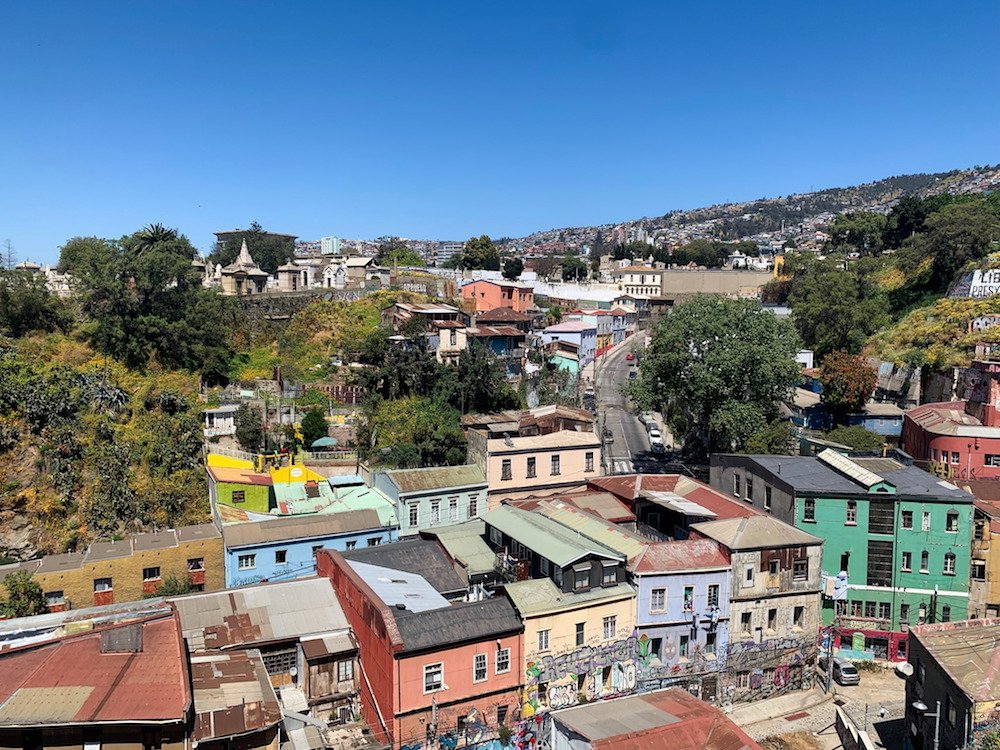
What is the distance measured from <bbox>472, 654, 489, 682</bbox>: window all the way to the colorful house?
30.2 ft

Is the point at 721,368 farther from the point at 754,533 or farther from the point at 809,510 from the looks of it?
the point at 754,533

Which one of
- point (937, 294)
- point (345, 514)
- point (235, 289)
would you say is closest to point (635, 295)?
point (937, 294)

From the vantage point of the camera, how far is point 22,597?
2264 centimetres

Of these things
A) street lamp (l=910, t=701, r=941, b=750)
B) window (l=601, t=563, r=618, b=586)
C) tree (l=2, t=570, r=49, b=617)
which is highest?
window (l=601, t=563, r=618, b=586)

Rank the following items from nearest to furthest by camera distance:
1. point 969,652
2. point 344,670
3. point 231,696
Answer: point 231,696
point 969,652
point 344,670

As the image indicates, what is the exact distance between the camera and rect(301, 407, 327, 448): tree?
3441 cm

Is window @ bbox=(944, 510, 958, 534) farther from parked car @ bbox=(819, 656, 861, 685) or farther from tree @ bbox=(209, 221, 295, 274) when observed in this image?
tree @ bbox=(209, 221, 295, 274)

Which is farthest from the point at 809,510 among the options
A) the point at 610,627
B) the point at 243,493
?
the point at 243,493

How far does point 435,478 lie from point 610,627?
1011 cm

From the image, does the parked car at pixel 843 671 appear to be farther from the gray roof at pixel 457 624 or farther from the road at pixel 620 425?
the road at pixel 620 425

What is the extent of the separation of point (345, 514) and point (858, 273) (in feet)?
187

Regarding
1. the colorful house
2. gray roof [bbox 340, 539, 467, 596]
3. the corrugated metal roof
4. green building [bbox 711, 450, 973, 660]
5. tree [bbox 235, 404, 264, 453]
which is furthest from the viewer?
tree [bbox 235, 404, 264, 453]

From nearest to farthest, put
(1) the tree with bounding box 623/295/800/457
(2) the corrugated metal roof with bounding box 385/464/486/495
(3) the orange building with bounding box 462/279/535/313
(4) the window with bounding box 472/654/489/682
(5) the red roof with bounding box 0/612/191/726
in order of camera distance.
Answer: (5) the red roof with bounding box 0/612/191/726
(4) the window with bounding box 472/654/489/682
(2) the corrugated metal roof with bounding box 385/464/486/495
(1) the tree with bounding box 623/295/800/457
(3) the orange building with bounding box 462/279/535/313

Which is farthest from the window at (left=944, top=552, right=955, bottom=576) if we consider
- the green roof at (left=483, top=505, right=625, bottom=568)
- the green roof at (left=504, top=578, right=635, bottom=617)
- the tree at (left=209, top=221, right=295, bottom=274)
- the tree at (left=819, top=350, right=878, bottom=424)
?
the tree at (left=209, top=221, right=295, bottom=274)
